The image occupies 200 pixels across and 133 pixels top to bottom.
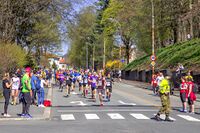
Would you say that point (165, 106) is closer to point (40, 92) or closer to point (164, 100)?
point (164, 100)

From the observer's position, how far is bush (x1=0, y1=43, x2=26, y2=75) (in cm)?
3174

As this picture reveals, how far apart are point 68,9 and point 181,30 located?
2267 cm

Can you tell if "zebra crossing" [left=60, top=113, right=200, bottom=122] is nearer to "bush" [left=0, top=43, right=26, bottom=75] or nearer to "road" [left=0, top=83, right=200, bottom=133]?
"road" [left=0, top=83, right=200, bottom=133]

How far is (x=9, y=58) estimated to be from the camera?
34531 millimetres

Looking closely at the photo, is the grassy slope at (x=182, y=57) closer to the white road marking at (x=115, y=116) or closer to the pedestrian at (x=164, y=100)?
the white road marking at (x=115, y=116)

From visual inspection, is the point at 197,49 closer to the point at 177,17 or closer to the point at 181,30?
the point at 177,17

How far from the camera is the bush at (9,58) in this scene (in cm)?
3174

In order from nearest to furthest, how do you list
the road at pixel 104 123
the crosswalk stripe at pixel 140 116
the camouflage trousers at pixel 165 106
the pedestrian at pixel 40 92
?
the road at pixel 104 123 → the camouflage trousers at pixel 165 106 → the crosswalk stripe at pixel 140 116 → the pedestrian at pixel 40 92

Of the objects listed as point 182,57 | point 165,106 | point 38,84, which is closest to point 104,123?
point 165,106

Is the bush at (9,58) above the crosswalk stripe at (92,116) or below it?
above

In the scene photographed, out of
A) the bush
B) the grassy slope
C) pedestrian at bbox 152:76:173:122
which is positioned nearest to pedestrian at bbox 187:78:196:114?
pedestrian at bbox 152:76:173:122

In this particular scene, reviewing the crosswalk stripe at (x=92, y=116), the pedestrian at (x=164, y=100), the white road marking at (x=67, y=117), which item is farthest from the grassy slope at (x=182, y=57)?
the pedestrian at (x=164, y=100)

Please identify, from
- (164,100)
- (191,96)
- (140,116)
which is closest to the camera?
(164,100)

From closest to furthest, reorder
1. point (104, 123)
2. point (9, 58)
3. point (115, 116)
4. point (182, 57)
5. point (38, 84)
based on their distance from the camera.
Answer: point (104, 123) → point (115, 116) → point (38, 84) → point (9, 58) → point (182, 57)
